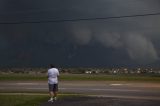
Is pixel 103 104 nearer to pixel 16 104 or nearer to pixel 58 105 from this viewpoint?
pixel 58 105

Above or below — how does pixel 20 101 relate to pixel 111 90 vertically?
below

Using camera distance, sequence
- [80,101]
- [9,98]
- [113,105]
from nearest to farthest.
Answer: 1. [113,105]
2. [80,101]
3. [9,98]

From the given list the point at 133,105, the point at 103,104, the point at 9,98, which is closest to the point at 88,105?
the point at 103,104

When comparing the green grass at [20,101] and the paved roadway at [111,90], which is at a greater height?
the paved roadway at [111,90]

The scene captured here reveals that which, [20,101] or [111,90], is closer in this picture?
[20,101]

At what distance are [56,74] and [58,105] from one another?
227 cm

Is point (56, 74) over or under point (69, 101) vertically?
over

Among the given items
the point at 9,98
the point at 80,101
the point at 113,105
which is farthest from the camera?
the point at 9,98

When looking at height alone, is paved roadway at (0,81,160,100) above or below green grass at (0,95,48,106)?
above

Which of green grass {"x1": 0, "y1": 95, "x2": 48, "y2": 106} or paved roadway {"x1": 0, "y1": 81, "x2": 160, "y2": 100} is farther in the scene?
paved roadway {"x1": 0, "y1": 81, "x2": 160, "y2": 100}

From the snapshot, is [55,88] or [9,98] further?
[9,98]

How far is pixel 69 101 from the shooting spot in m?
23.4

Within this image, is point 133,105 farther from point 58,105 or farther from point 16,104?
point 16,104

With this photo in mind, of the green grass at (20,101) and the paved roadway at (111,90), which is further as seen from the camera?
the paved roadway at (111,90)
